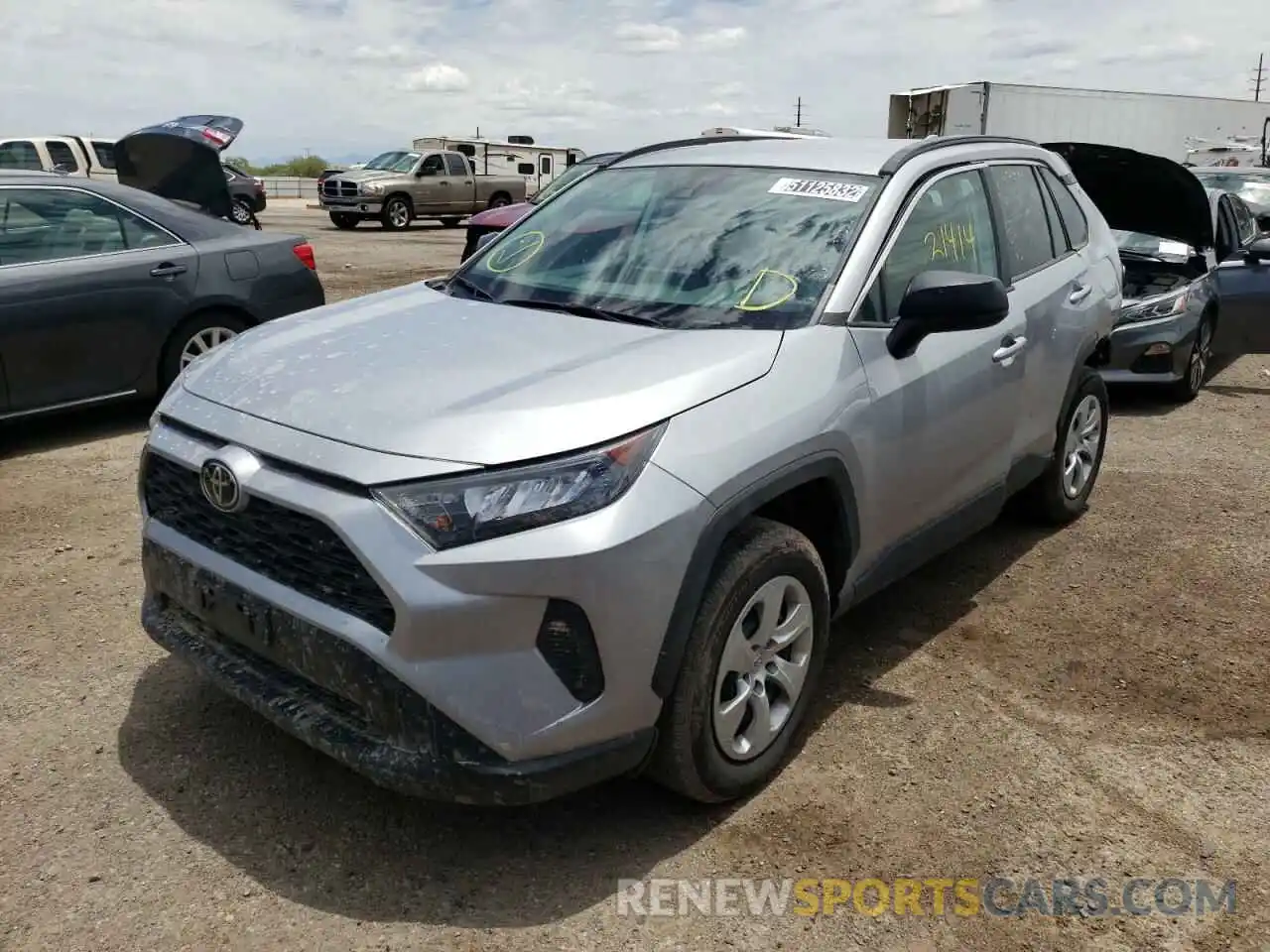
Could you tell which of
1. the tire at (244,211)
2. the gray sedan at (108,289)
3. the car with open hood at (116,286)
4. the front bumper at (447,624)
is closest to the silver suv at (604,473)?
the front bumper at (447,624)

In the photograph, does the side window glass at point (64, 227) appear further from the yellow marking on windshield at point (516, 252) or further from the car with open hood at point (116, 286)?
the yellow marking on windshield at point (516, 252)

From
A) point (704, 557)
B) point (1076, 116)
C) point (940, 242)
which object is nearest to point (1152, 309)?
point (940, 242)

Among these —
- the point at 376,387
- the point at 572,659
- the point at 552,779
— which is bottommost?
the point at 552,779

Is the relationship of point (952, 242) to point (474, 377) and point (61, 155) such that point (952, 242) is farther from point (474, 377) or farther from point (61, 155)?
point (61, 155)

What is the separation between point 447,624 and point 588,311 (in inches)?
51.8

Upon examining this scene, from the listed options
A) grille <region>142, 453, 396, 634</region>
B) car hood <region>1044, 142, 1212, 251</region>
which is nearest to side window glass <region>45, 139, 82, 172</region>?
car hood <region>1044, 142, 1212, 251</region>

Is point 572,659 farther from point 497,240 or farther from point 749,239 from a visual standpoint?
point 497,240

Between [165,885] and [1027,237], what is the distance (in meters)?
3.81

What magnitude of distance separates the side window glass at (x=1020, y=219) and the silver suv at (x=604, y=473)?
0.75ft

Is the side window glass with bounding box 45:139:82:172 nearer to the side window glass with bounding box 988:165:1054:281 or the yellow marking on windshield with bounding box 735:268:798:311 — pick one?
the side window glass with bounding box 988:165:1054:281

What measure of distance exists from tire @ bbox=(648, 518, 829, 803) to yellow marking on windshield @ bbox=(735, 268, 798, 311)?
676 mm

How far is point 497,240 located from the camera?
13.4ft

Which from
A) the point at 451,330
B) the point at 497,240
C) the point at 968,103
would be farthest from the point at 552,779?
the point at 968,103

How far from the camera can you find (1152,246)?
775 cm
